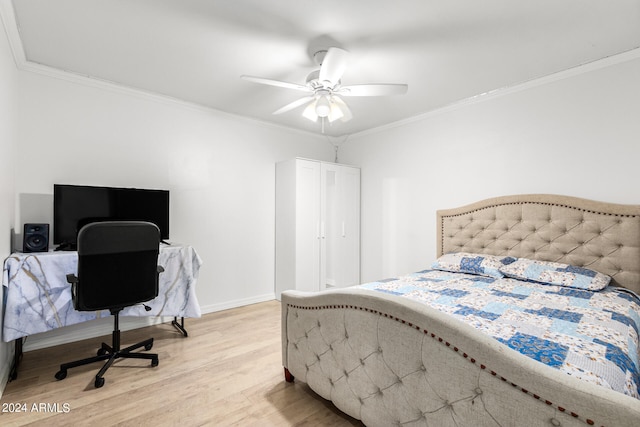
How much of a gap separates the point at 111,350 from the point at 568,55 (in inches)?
170

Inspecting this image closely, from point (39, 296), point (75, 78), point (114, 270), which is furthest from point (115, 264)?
point (75, 78)

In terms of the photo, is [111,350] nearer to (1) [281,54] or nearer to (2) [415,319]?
(2) [415,319]

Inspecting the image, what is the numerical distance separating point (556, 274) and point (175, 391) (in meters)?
2.95

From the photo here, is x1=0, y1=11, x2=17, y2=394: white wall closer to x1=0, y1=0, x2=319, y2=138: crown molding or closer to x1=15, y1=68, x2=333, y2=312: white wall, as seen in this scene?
x1=0, y1=0, x2=319, y2=138: crown molding

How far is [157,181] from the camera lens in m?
3.30

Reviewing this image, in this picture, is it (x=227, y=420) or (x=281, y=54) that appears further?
(x=281, y=54)

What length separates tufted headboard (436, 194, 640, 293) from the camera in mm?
2369

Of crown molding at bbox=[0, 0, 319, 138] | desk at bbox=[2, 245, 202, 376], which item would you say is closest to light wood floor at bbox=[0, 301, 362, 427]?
desk at bbox=[2, 245, 202, 376]

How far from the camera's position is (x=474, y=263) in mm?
2838

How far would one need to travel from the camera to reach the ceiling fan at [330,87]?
2.14 m

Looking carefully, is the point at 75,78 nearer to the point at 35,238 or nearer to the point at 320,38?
the point at 35,238

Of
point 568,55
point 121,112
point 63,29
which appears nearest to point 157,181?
point 121,112

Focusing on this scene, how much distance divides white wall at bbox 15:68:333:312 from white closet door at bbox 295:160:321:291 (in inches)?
18.7

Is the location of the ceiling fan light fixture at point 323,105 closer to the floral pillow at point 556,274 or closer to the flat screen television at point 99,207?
the flat screen television at point 99,207
